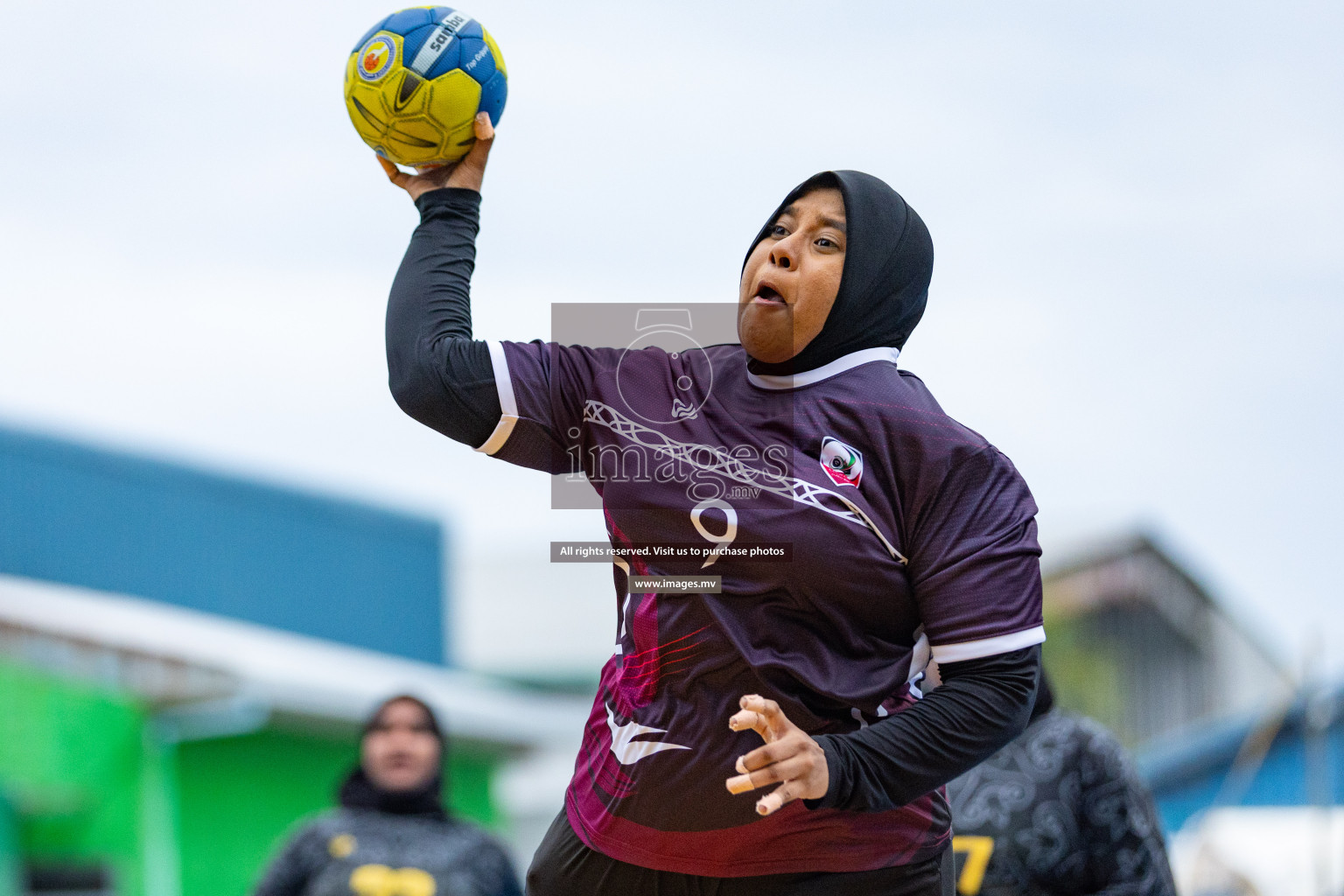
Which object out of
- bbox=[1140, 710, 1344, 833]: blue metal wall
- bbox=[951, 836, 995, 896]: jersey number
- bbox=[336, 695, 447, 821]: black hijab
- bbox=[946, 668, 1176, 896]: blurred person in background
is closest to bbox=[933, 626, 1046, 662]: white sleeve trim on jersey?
bbox=[946, 668, 1176, 896]: blurred person in background

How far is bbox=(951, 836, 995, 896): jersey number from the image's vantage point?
4.14 m

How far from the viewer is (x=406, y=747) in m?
6.04

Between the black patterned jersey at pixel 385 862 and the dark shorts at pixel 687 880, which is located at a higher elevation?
the dark shorts at pixel 687 880

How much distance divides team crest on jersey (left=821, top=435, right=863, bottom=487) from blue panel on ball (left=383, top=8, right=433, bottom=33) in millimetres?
1087

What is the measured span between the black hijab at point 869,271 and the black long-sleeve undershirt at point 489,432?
51 cm

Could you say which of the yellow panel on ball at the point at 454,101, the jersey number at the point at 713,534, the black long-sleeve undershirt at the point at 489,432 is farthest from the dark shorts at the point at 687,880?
the yellow panel on ball at the point at 454,101

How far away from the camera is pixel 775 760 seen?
2307mm

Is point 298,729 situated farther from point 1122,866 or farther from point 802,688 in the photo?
point 802,688

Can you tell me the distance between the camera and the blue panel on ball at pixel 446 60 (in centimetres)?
279

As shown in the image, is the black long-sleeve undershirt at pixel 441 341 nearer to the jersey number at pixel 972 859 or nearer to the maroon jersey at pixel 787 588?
the maroon jersey at pixel 787 588

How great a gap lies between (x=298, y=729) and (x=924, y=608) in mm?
9955

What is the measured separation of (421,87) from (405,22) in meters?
0.19

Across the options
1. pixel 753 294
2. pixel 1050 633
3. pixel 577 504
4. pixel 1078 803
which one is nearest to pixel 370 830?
pixel 1078 803

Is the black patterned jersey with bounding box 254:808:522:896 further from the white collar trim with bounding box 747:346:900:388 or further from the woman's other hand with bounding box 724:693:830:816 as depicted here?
the woman's other hand with bounding box 724:693:830:816
